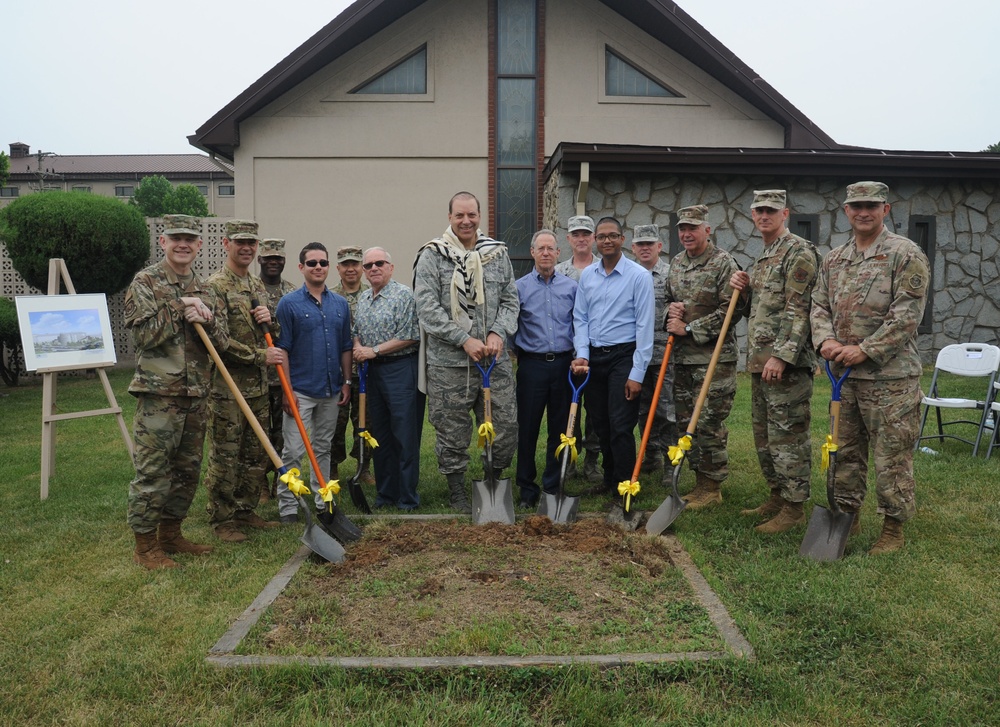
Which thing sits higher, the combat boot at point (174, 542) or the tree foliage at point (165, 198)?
the tree foliage at point (165, 198)

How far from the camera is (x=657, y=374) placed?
6137 millimetres

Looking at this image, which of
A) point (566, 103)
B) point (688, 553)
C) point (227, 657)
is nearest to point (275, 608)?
point (227, 657)

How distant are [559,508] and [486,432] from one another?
0.72 metres

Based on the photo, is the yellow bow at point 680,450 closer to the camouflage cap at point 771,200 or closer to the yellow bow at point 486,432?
the yellow bow at point 486,432

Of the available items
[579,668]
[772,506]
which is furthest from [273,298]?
[772,506]

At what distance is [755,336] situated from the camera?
514 centimetres

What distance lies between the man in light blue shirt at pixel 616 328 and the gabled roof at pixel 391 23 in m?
9.13

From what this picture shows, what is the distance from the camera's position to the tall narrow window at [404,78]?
13.7m

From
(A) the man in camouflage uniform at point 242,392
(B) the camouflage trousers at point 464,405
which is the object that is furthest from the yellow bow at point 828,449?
(A) the man in camouflage uniform at point 242,392

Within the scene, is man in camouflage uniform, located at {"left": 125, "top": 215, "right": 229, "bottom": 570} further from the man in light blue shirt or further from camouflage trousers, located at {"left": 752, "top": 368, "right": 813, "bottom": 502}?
camouflage trousers, located at {"left": 752, "top": 368, "right": 813, "bottom": 502}

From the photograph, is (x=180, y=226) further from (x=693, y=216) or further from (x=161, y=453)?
(x=693, y=216)

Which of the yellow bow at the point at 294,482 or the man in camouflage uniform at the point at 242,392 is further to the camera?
the man in camouflage uniform at the point at 242,392

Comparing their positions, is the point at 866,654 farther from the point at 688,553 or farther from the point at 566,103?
the point at 566,103

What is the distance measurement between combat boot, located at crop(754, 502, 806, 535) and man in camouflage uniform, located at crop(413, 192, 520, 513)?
1.80 meters
